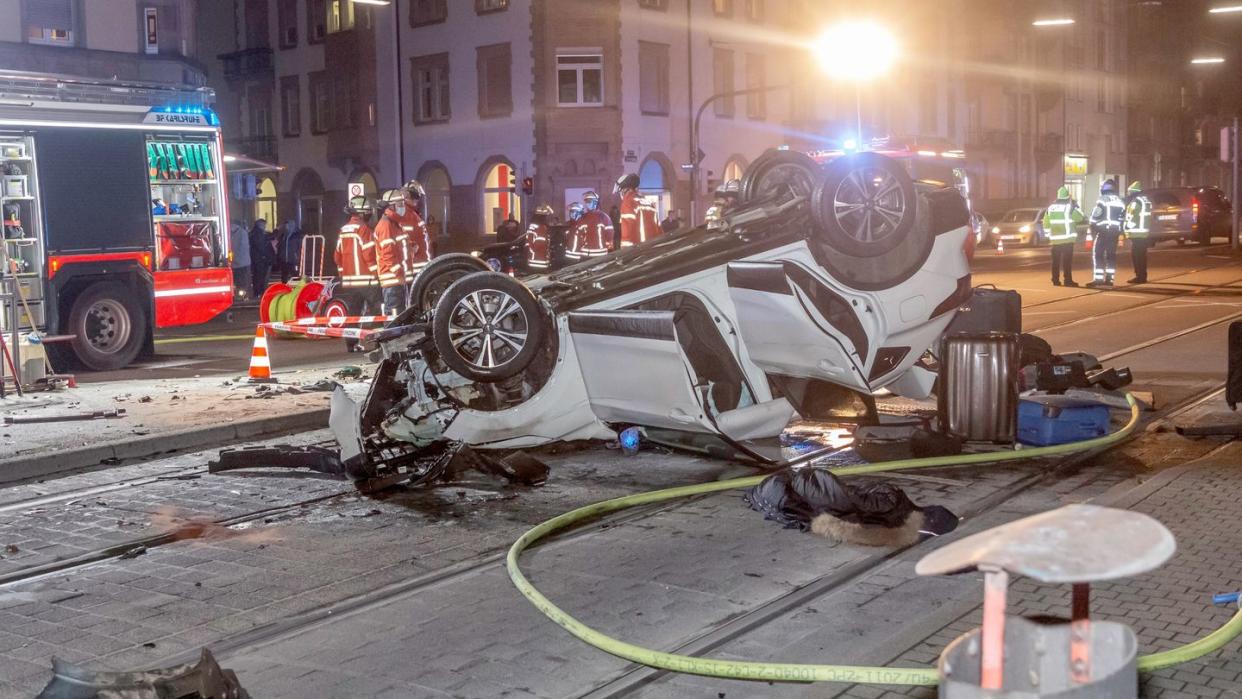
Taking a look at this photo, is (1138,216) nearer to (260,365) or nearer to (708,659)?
(260,365)

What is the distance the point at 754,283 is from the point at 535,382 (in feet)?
4.76

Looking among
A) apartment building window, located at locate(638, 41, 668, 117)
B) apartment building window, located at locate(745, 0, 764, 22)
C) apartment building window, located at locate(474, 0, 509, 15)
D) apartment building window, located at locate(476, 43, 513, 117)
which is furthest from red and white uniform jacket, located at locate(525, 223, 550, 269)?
apartment building window, located at locate(745, 0, 764, 22)

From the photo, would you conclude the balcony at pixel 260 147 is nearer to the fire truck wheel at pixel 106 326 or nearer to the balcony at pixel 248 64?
the balcony at pixel 248 64

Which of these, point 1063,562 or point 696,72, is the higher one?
point 696,72

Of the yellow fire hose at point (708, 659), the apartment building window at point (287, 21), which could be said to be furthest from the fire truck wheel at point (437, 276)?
the apartment building window at point (287, 21)

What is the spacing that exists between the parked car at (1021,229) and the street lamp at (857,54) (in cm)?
612

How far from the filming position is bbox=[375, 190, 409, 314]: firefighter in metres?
14.8

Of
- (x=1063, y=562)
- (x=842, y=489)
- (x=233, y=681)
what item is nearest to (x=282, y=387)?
(x=842, y=489)

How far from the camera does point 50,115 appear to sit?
1480 centimetres

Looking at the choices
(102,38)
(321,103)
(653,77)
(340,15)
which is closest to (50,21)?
(102,38)

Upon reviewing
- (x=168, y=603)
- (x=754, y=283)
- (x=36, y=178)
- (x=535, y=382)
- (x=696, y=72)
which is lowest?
(x=168, y=603)

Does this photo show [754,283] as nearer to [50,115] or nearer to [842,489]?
[842,489]

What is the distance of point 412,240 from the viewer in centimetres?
1509

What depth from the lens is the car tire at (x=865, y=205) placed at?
784cm
